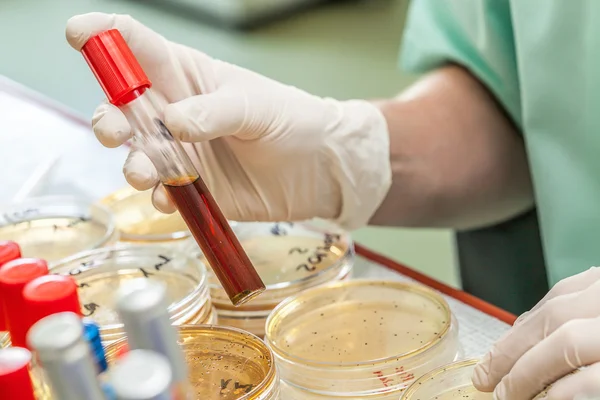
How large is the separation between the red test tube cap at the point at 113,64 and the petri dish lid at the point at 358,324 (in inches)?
12.8

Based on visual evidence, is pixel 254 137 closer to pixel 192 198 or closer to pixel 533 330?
pixel 192 198

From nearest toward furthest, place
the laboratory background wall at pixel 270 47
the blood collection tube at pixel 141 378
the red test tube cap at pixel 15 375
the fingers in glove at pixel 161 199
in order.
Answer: the blood collection tube at pixel 141 378 < the red test tube cap at pixel 15 375 < the fingers in glove at pixel 161 199 < the laboratory background wall at pixel 270 47

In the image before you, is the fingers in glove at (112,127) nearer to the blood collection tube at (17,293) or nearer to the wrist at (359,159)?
the blood collection tube at (17,293)

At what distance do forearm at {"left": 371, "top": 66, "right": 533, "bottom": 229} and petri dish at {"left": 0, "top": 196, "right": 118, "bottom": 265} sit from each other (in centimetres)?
45

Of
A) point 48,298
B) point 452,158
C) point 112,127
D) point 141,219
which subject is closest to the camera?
point 48,298

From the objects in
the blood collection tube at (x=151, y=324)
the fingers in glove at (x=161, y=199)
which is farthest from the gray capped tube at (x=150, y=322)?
the fingers in glove at (x=161, y=199)

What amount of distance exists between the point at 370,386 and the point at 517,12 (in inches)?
26.6

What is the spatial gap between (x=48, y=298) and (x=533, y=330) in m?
0.44

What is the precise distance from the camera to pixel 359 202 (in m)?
1.16

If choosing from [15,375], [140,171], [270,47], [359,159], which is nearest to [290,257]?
[359,159]

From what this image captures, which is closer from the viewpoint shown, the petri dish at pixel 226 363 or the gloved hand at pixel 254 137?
the petri dish at pixel 226 363

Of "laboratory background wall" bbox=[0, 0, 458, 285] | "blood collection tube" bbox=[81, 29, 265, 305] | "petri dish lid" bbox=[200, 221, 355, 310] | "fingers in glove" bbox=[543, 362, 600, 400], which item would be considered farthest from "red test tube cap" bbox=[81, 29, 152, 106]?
"laboratory background wall" bbox=[0, 0, 458, 285]

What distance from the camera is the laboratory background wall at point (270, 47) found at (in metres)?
3.78

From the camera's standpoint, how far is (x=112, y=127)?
840 mm
